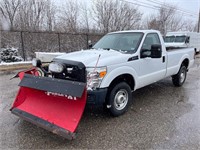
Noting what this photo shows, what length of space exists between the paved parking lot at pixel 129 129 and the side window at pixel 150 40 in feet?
4.93

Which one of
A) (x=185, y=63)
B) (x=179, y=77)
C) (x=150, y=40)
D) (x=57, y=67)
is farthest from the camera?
Answer: (x=185, y=63)

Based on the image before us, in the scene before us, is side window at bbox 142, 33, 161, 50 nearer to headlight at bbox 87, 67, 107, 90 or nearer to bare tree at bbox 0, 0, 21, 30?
headlight at bbox 87, 67, 107, 90

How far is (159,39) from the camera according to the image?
205 inches

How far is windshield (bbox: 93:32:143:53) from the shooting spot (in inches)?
177

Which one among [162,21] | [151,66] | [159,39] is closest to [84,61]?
[151,66]

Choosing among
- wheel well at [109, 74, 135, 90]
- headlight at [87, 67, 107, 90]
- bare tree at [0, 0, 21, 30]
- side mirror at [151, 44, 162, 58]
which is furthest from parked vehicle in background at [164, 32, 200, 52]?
bare tree at [0, 0, 21, 30]

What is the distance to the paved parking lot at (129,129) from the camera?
10.0 ft

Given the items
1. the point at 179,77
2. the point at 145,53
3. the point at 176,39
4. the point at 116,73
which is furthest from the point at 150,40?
the point at 176,39


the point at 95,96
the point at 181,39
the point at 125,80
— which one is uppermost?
the point at 181,39

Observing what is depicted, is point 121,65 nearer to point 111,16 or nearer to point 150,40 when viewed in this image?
point 150,40

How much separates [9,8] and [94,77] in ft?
63.8

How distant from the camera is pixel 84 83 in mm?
3086

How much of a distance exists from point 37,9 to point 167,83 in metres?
17.2

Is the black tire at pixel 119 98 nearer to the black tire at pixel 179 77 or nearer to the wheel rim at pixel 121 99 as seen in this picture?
the wheel rim at pixel 121 99
